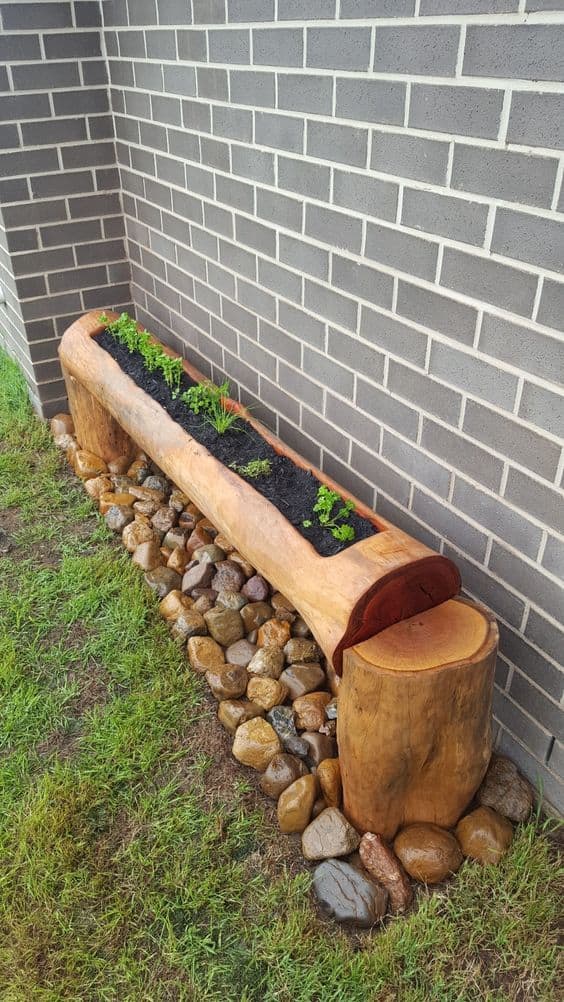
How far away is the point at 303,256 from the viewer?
2623 millimetres

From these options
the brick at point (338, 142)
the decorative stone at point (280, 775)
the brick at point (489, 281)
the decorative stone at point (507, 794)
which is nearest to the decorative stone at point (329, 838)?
the decorative stone at point (280, 775)

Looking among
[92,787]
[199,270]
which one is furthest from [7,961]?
[199,270]

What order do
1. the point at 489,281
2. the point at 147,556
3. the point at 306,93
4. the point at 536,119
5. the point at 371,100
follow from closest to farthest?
the point at 536,119, the point at 489,281, the point at 371,100, the point at 306,93, the point at 147,556

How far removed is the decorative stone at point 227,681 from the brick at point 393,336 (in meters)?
1.14

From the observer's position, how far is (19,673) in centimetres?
263

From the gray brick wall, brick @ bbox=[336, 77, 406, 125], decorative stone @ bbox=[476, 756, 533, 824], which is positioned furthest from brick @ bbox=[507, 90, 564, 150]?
decorative stone @ bbox=[476, 756, 533, 824]

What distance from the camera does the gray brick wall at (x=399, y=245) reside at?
5.80 ft

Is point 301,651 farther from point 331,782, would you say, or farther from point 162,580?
point 162,580

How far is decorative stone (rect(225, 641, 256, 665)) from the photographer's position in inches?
104

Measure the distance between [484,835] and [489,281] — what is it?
144 centimetres

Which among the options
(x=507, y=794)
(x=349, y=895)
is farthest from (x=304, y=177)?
(x=349, y=895)

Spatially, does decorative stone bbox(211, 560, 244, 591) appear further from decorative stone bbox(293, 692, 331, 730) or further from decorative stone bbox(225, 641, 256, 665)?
decorative stone bbox(293, 692, 331, 730)

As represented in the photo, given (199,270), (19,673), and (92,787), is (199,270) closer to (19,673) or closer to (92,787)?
(19,673)

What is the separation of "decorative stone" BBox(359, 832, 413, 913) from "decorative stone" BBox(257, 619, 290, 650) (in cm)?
75
